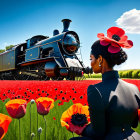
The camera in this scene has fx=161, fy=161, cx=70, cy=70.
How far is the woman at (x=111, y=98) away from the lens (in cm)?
107

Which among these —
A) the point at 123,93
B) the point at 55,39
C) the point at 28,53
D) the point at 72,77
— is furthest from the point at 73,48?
the point at 123,93

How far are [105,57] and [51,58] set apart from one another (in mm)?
8591

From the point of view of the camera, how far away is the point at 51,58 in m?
9.67

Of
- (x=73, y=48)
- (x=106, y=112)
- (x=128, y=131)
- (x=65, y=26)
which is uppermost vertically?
(x=65, y=26)

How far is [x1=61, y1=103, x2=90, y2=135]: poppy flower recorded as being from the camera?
3.85 ft

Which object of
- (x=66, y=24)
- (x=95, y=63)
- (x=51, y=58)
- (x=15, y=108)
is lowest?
(x=15, y=108)

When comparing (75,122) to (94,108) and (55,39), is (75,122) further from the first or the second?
(55,39)

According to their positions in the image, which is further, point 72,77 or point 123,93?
point 72,77

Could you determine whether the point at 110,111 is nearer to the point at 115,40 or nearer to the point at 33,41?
the point at 115,40

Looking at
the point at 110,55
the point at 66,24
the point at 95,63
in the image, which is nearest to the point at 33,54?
the point at 66,24

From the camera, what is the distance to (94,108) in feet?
3.46

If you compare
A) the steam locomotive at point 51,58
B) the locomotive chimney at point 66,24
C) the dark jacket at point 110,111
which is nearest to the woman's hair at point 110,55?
the dark jacket at point 110,111

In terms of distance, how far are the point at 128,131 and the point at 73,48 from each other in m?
9.98

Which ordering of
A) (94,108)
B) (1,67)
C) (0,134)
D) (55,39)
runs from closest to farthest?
(0,134) → (94,108) → (55,39) → (1,67)
